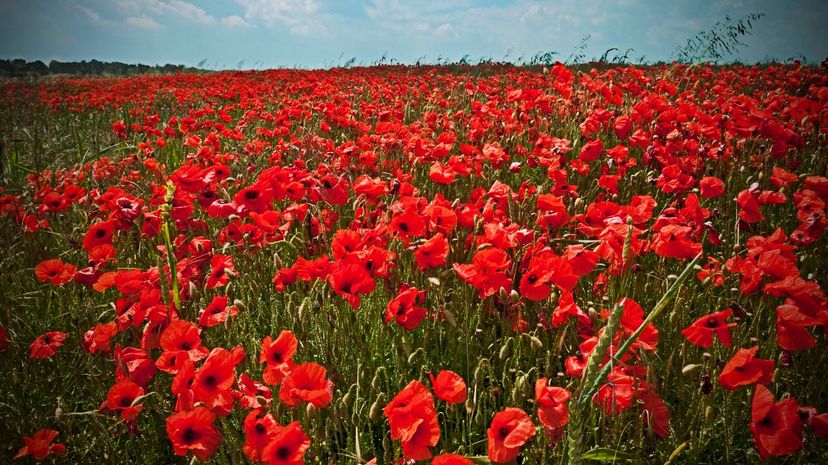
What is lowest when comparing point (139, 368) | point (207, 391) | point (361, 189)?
point (139, 368)

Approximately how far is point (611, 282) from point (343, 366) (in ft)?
4.30

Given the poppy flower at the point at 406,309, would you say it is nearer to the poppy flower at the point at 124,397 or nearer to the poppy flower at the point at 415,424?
the poppy flower at the point at 415,424

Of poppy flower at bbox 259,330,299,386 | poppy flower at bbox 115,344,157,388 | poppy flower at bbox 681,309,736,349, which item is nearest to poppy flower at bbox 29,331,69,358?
poppy flower at bbox 115,344,157,388

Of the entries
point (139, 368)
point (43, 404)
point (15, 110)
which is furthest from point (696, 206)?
point (15, 110)

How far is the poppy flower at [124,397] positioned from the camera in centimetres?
138

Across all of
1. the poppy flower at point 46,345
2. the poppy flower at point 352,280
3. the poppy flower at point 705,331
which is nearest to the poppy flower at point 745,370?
the poppy flower at point 705,331

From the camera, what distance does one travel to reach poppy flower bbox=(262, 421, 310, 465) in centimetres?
112

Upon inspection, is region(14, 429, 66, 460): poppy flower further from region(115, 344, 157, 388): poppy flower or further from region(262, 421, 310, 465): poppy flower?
region(262, 421, 310, 465): poppy flower

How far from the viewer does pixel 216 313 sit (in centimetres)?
175

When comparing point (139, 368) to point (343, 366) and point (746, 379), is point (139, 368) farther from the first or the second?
point (746, 379)

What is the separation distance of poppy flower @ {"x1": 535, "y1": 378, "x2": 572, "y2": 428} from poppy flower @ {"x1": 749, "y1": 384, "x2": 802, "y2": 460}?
449 millimetres

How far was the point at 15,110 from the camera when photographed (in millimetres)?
11008

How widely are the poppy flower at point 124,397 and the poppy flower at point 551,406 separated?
1172 millimetres

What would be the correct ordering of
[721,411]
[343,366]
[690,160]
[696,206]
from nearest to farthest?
1. [721,411]
2. [343,366]
3. [696,206]
4. [690,160]
